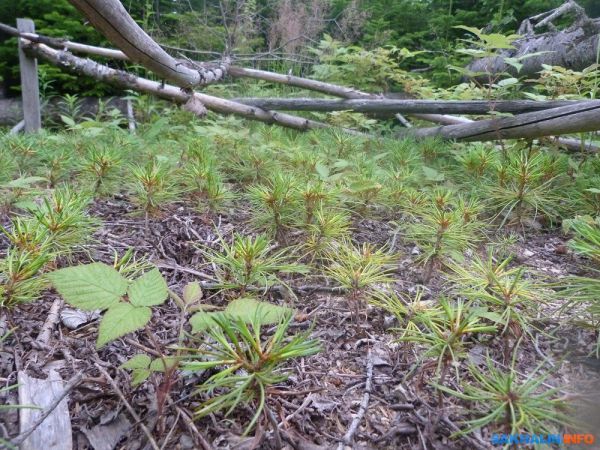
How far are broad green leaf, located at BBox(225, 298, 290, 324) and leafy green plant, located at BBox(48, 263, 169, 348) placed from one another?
0.52 ft

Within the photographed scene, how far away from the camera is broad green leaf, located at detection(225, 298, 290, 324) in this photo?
2.77 ft

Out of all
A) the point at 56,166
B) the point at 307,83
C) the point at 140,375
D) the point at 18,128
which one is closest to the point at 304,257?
the point at 140,375

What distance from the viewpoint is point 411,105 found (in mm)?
3680

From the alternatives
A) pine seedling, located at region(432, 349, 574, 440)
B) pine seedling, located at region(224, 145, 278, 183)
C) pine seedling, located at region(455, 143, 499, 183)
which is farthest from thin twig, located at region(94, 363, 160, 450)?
pine seedling, located at region(455, 143, 499, 183)

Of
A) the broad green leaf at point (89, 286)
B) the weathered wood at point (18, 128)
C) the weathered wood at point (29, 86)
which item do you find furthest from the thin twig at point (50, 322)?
the weathered wood at point (29, 86)

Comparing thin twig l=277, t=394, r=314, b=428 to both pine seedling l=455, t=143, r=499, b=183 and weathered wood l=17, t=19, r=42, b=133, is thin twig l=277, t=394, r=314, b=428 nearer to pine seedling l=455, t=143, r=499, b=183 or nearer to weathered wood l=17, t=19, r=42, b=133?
pine seedling l=455, t=143, r=499, b=183

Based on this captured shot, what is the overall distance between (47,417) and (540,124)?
9.61 ft

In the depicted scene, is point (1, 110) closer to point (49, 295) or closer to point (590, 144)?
point (49, 295)

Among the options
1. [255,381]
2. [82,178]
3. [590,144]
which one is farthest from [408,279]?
[590,144]

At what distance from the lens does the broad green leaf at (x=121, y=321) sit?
2.54ft

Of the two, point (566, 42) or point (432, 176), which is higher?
point (566, 42)

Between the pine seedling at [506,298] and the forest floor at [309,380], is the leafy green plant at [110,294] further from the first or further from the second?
A: the pine seedling at [506,298]

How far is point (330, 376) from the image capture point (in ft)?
3.37

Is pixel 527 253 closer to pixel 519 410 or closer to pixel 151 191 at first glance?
pixel 519 410
